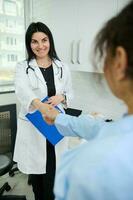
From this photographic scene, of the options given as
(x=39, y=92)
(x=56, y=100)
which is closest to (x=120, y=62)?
(x=56, y=100)

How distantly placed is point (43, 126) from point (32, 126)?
169 millimetres

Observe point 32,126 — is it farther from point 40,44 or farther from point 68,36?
point 68,36

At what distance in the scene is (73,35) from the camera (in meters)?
2.05

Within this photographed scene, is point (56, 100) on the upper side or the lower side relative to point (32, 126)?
upper

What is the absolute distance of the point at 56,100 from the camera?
170cm

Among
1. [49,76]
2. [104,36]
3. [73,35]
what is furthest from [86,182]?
[73,35]

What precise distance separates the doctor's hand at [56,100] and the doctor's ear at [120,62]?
1105 mm

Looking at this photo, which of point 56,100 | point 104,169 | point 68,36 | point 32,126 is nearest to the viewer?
point 104,169

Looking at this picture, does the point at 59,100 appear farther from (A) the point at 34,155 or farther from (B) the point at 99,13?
(B) the point at 99,13

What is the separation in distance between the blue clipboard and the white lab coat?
9 cm

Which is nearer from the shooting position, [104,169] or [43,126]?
[104,169]

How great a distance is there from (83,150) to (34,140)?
1387 mm

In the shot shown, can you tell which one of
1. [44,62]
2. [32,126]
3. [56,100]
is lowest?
[32,126]

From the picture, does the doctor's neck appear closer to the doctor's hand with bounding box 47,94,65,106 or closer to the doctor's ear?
the doctor's hand with bounding box 47,94,65,106
